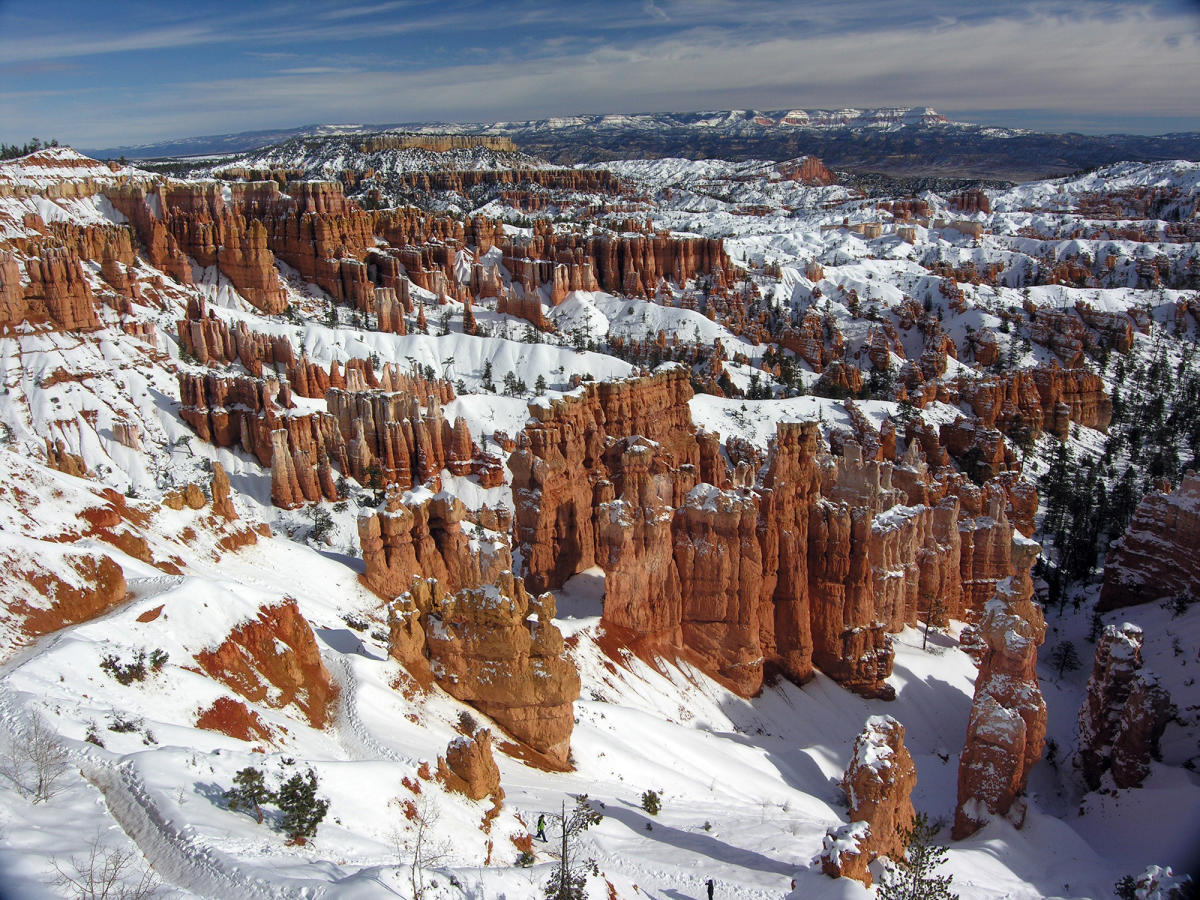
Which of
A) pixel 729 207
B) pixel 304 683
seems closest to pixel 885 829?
pixel 304 683

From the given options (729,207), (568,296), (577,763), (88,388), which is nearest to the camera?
(577,763)

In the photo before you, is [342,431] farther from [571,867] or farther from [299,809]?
[299,809]

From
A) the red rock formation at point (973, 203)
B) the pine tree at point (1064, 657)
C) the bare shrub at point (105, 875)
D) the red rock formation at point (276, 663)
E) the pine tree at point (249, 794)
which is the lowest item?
the pine tree at point (1064, 657)

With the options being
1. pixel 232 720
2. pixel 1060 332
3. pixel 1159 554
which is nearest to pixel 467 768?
pixel 232 720

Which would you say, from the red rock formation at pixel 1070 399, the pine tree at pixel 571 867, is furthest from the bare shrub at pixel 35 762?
the red rock formation at pixel 1070 399

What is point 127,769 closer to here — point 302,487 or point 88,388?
point 302,487

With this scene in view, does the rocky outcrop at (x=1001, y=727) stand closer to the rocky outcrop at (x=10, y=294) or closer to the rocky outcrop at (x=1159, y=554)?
the rocky outcrop at (x=1159, y=554)
